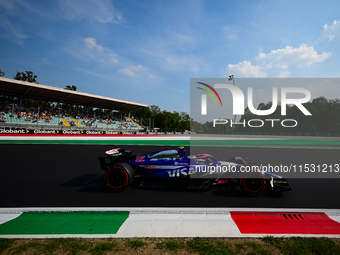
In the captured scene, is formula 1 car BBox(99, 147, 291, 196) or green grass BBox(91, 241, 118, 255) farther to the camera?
formula 1 car BBox(99, 147, 291, 196)

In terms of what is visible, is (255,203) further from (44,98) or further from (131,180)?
(44,98)

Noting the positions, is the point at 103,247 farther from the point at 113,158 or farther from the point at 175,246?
the point at 113,158

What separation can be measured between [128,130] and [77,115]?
923 cm

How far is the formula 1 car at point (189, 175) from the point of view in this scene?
150 inches

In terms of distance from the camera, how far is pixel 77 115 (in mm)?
31641

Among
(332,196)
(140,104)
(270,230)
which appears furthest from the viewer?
(140,104)

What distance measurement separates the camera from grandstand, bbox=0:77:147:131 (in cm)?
2252

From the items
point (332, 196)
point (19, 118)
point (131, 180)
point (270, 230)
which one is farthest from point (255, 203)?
point (19, 118)

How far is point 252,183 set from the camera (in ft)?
12.6

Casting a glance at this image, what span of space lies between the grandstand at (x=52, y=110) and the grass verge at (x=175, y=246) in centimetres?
2452

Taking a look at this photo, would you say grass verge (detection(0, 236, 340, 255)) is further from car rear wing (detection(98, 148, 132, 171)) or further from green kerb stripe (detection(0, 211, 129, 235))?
car rear wing (detection(98, 148, 132, 171))

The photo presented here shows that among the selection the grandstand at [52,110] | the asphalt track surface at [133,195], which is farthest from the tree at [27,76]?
the asphalt track surface at [133,195]

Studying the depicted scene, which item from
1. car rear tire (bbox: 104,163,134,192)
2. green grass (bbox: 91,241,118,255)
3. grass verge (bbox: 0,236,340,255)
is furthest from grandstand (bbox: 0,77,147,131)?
green grass (bbox: 91,241,118,255)

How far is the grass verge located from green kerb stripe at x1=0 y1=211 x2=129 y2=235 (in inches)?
7.7
